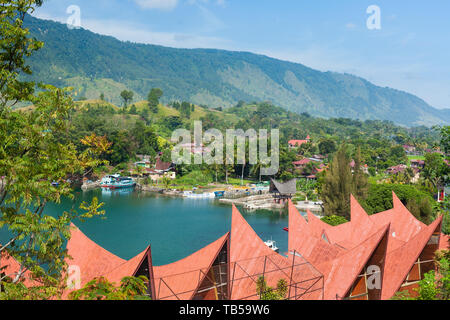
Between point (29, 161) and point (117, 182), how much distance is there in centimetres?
4046

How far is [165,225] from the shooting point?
2842 cm

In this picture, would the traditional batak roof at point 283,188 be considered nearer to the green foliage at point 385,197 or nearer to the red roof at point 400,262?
the green foliage at point 385,197

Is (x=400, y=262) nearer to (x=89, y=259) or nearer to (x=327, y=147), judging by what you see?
(x=89, y=259)

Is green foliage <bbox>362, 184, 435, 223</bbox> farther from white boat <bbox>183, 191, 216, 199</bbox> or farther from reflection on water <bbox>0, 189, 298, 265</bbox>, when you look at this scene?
white boat <bbox>183, 191, 216, 199</bbox>

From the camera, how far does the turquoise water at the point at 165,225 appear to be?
23.1m

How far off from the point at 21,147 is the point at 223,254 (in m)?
Answer: 5.94

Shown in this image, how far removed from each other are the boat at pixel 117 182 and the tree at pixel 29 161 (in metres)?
39.0

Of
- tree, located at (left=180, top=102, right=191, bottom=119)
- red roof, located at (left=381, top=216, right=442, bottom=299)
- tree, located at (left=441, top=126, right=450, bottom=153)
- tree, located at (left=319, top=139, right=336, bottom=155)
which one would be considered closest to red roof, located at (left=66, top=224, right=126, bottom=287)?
red roof, located at (left=381, top=216, right=442, bottom=299)

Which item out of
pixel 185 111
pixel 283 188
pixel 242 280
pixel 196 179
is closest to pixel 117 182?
pixel 196 179

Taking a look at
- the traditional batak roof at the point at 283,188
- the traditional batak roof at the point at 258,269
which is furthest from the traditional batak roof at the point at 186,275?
the traditional batak roof at the point at 283,188

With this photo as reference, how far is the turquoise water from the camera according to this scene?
23.1 metres
